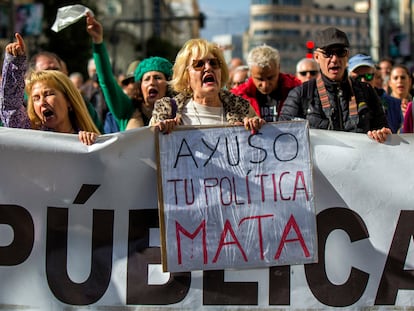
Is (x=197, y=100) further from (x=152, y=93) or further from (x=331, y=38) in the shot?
(x=152, y=93)

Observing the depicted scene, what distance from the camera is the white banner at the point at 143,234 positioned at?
13.5 feet

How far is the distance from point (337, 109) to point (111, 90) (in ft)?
5.41

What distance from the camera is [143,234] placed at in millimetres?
4180

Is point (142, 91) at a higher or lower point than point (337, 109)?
higher

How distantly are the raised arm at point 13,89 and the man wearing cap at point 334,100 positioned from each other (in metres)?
1.48

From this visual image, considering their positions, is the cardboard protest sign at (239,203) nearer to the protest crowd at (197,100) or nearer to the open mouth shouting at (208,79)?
the protest crowd at (197,100)

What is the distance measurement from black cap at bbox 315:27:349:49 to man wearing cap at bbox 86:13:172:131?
1385mm

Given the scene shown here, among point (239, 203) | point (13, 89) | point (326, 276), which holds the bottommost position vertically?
point (326, 276)

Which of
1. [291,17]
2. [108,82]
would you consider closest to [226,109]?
[108,82]

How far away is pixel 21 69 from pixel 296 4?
5976 inches

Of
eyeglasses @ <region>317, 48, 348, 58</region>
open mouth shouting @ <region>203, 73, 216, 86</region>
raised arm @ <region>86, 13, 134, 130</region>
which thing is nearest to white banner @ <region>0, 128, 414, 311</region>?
open mouth shouting @ <region>203, 73, 216, 86</region>

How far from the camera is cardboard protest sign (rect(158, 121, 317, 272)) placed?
13.5 ft

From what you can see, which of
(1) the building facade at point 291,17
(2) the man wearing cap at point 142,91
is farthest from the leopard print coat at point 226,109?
(1) the building facade at point 291,17

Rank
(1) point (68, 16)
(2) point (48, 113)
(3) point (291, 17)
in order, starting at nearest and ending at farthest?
(2) point (48, 113) < (1) point (68, 16) < (3) point (291, 17)
